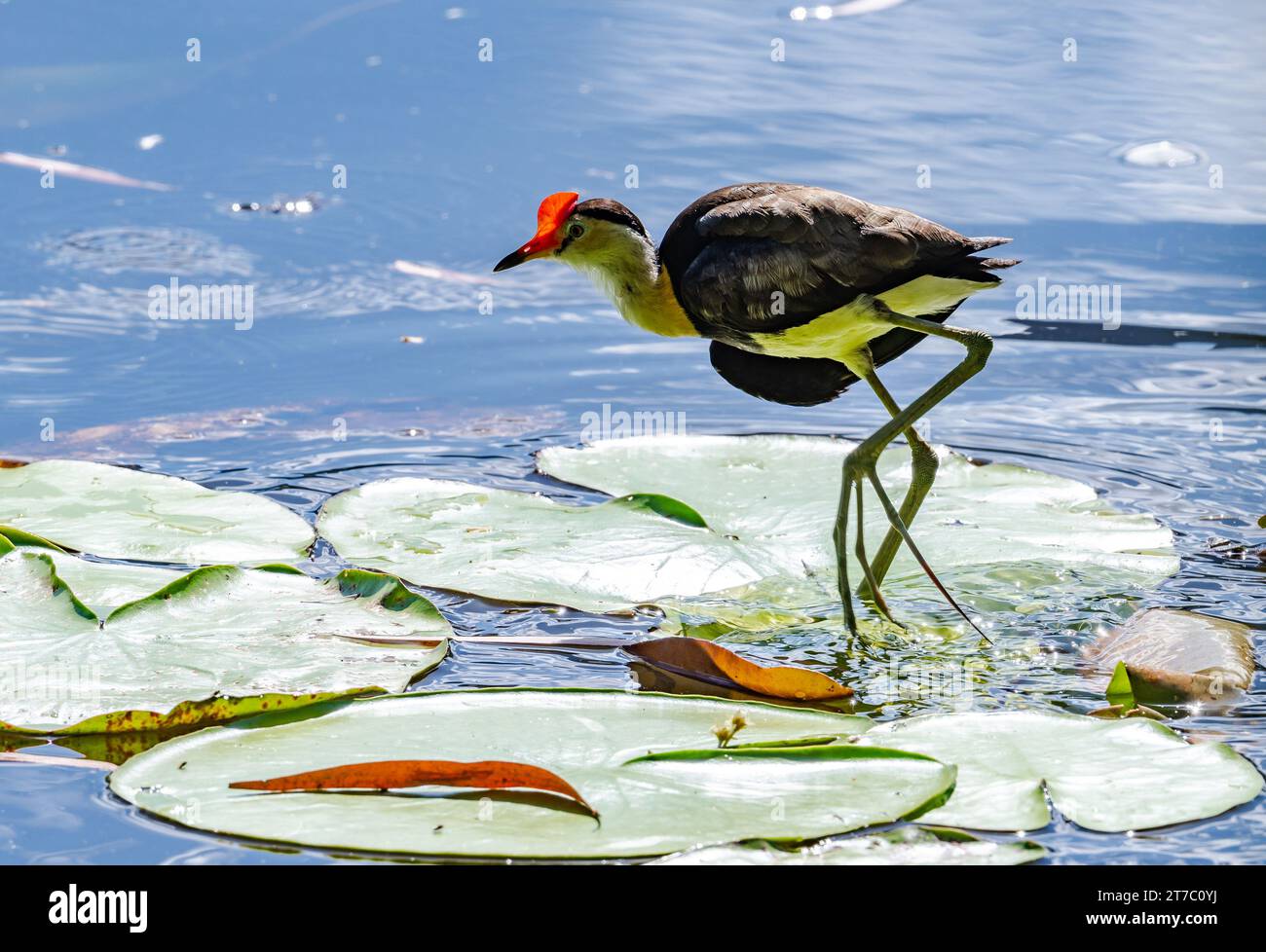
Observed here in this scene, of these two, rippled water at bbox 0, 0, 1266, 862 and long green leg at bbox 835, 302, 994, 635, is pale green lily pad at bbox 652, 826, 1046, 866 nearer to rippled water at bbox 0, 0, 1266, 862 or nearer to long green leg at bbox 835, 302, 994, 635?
long green leg at bbox 835, 302, 994, 635

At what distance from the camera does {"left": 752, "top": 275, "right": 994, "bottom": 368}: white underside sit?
397cm

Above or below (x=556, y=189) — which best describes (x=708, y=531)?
below

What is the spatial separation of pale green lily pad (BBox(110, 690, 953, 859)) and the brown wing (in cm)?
118

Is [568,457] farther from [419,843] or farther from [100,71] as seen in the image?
[100,71]

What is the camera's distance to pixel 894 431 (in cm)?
396

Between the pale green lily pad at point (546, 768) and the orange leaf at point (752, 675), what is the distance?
188mm

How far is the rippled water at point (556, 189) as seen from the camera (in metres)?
5.65

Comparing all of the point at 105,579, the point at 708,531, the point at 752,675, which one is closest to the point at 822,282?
the point at 708,531

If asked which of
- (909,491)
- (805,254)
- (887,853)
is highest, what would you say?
(805,254)

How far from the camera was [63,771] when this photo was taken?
10.0 feet

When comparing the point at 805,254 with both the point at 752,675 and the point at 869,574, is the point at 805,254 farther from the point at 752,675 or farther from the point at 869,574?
the point at 752,675

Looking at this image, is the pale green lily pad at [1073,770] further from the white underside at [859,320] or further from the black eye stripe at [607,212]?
the black eye stripe at [607,212]

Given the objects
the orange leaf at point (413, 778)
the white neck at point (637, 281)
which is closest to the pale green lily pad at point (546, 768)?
the orange leaf at point (413, 778)

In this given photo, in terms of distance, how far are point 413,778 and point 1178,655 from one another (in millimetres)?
1860
